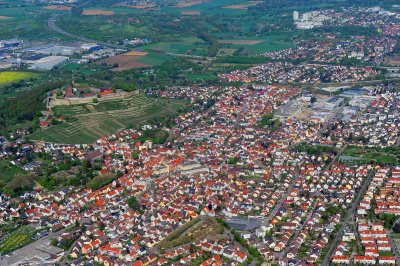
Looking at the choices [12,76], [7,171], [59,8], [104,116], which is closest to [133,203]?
[7,171]

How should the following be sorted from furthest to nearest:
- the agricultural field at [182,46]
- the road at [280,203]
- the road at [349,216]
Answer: the agricultural field at [182,46] → the road at [280,203] → the road at [349,216]

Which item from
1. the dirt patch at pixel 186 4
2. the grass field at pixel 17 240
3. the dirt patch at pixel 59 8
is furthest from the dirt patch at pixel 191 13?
the grass field at pixel 17 240

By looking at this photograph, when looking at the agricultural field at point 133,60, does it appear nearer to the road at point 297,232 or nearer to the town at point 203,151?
the town at point 203,151

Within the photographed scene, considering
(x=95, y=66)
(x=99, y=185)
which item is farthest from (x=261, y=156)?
(x=95, y=66)

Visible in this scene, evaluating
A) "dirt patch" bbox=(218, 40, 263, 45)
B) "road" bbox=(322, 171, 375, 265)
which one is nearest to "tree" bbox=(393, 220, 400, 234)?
"road" bbox=(322, 171, 375, 265)

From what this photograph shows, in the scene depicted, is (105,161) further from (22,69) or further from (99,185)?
(22,69)

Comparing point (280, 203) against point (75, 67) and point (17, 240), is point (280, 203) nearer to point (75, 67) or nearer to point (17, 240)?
point (17, 240)

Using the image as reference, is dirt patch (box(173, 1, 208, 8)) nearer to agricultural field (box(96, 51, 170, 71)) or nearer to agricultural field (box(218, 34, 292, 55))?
agricultural field (box(218, 34, 292, 55))
